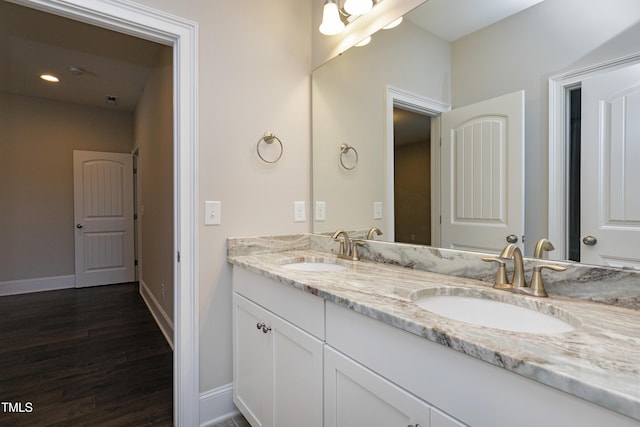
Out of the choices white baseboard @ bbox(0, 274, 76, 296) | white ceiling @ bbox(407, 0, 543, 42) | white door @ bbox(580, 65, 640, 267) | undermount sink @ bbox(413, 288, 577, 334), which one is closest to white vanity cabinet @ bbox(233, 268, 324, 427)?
undermount sink @ bbox(413, 288, 577, 334)

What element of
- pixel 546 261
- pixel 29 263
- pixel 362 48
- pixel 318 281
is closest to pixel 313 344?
pixel 318 281

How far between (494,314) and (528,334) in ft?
1.05

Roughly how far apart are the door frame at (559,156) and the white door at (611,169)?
0.04m

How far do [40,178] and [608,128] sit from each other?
18.3 feet

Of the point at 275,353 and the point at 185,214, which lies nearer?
the point at 275,353

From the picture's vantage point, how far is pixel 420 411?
74 centimetres

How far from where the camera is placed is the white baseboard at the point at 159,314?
2.66m

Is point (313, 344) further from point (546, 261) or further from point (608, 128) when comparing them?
point (608, 128)

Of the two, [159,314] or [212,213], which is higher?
[212,213]

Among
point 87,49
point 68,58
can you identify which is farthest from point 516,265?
point 68,58

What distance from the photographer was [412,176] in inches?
61.2

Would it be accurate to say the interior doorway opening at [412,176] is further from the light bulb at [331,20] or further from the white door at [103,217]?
the white door at [103,217]

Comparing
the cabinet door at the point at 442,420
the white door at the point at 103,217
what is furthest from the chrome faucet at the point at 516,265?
the white door at the point at 103,217

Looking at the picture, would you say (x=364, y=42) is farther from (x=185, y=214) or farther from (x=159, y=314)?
(x=159, y=314)
